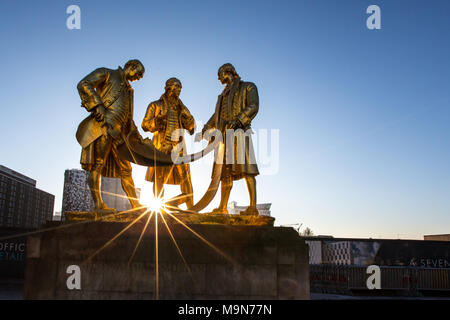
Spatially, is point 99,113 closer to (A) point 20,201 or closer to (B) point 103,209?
(B) point 103,209

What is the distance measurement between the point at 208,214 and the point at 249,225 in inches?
35.6

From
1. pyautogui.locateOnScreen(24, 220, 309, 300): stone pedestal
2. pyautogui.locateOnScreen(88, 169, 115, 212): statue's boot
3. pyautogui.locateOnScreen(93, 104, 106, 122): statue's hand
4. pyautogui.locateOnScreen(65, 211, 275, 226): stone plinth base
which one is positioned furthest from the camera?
pyautogui.locateOnScreen(93, 104, 106, 122): statue's hand

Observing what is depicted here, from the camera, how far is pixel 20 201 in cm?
8981

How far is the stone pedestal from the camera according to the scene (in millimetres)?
7133

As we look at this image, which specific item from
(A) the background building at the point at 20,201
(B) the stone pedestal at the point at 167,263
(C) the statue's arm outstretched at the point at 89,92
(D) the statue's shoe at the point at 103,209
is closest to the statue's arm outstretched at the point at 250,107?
(B) the stone pedestal at the point at 167,263

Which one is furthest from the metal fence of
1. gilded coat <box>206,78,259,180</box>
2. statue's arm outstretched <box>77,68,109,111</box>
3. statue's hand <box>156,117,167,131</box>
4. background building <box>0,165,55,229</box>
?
background building <box>0,165,55,229</box>

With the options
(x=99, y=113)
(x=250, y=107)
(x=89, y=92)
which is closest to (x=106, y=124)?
(x=99, y=113)

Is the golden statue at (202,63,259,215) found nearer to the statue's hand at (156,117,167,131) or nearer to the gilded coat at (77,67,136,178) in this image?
the statue's hand at (156,117,167,131)

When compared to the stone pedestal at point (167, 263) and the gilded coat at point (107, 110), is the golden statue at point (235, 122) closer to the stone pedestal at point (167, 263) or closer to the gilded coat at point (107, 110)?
the stone pedestal at point (167, 263)

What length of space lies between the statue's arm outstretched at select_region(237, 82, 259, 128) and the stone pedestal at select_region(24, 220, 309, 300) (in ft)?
8.17

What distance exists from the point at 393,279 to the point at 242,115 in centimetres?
1646
